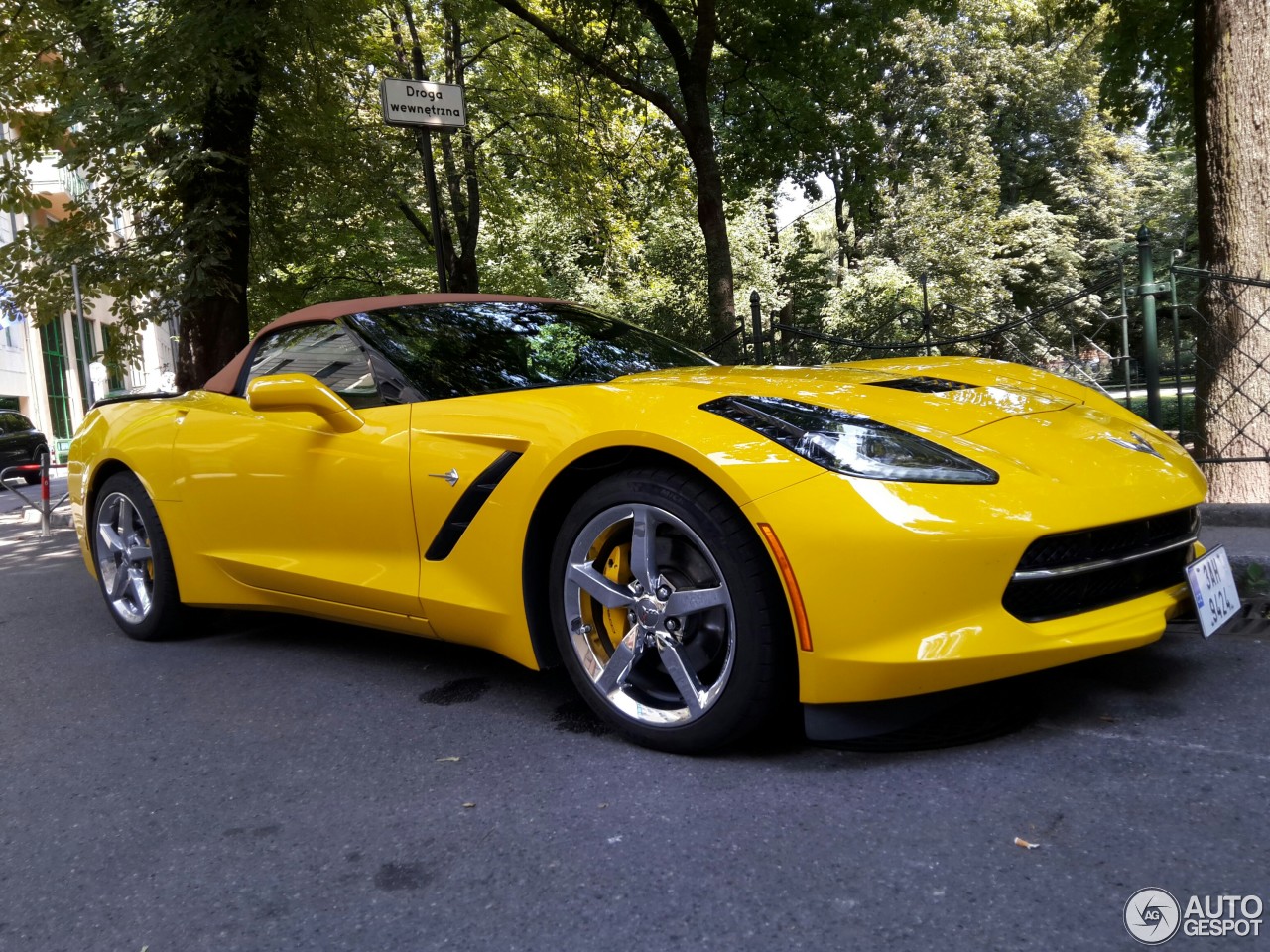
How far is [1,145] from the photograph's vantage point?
38.7 feet

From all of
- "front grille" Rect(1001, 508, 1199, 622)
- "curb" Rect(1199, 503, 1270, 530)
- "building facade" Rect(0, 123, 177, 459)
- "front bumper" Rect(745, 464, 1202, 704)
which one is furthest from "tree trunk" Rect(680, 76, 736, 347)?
"building facade" Rect(0, 123, 177, 459)

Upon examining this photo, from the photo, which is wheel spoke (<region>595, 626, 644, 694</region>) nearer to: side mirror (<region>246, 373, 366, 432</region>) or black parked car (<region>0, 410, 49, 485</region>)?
side mirror (<region>246, 373, 366, 432</region>)

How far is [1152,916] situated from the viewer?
1751 millimetres

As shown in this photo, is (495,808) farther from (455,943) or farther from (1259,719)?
(1259,719)

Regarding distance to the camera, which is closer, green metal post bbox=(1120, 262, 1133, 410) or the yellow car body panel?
the yellow car body panel

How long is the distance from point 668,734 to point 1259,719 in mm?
1524

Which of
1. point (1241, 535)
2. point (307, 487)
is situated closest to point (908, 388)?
point (307, 487)

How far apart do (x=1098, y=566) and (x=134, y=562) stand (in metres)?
3.95

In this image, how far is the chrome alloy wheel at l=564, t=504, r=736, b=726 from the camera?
258 cm

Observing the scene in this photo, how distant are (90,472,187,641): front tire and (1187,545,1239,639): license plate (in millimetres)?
3786

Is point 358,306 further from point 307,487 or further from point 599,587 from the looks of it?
point 599,587

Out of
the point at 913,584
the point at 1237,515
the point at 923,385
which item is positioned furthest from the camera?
the point at 1237,515

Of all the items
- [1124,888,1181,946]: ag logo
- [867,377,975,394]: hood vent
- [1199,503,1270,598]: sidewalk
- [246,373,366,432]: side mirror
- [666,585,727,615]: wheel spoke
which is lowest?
[1124,888,1181,946]: ag logo

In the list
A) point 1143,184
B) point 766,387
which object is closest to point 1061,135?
point 1143,184
